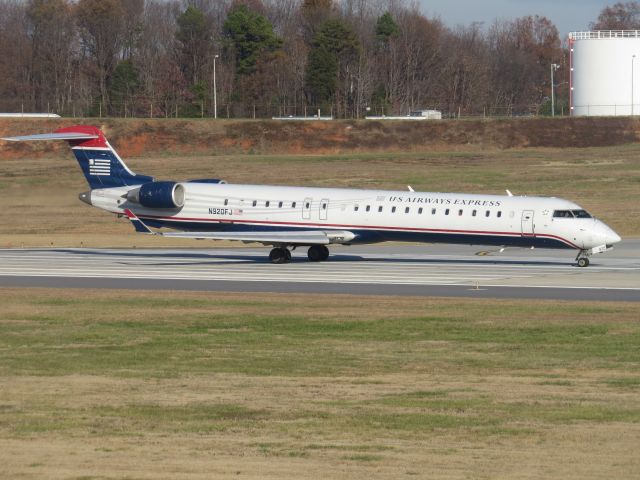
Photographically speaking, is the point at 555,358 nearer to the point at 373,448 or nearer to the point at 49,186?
the point at 373,448

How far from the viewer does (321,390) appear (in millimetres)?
16766

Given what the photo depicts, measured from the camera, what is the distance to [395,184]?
68438 millimetres

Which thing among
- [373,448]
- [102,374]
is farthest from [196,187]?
[373,448]

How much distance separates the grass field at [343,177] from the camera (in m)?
54.2

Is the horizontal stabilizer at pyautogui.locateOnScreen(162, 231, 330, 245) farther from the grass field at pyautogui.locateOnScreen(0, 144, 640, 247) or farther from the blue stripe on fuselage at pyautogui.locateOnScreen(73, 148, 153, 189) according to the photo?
the grass field at pyautogui.locateOnScreen(0, 144, 640, 247)

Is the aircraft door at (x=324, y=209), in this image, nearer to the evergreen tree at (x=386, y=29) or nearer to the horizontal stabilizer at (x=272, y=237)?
the horizontal stabilizer at (x=272, y=237)

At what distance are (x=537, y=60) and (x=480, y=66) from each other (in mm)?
45151

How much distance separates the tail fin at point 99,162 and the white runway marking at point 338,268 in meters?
2.64

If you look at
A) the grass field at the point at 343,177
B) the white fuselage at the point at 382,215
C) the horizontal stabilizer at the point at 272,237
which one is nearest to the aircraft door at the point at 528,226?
the white fuselage at the point at 382,215

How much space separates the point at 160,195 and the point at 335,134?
163 feet

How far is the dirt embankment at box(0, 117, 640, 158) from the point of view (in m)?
85.8

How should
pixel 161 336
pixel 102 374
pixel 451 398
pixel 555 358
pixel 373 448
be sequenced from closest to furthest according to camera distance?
pixel 373 448
pixel 451 398
pixel 102 374
pixel 555 358
pixel 161 336

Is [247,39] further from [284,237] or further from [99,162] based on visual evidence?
[284,237]

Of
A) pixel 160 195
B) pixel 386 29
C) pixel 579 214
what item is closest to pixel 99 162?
pixel 160 195
